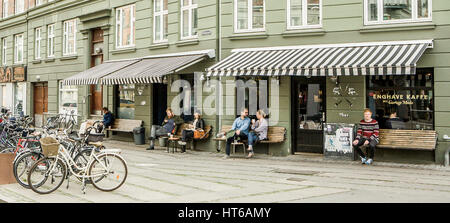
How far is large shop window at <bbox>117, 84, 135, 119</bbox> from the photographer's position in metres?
19.5

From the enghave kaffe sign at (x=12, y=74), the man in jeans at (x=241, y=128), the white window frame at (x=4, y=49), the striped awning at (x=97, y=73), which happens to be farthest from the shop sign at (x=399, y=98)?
the white window frame at (x=4, y=49)

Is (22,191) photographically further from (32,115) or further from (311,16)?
(32,115)

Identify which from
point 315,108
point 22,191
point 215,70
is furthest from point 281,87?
point 22,191

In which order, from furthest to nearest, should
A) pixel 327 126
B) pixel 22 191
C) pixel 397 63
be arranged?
pixel 327 126
pixel 397 63
pixel 22 191

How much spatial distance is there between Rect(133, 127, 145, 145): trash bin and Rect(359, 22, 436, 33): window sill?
9.11 m

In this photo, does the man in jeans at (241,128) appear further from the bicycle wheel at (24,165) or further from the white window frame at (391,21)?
the bicycle wheel at (24,165)

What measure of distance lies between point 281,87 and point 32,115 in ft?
58.9

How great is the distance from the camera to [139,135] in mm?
18203

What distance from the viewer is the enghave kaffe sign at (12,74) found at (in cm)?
2762

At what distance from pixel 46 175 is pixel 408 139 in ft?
29.1

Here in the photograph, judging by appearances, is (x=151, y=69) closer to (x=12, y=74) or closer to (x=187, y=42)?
(x=187, y=42)

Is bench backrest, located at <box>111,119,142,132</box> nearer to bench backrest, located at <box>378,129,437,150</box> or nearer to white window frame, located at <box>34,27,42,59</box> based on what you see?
white window frame, located at <box>34,27,42,59</box>

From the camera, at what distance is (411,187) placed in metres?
9.33

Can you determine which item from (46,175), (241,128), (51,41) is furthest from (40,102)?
(46,175)
